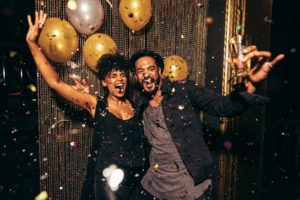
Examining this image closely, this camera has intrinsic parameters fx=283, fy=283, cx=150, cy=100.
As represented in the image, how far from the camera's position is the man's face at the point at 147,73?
2482 millimetres

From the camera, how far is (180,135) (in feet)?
7.36

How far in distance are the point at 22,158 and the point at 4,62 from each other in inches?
313

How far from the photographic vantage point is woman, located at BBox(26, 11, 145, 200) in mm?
2352

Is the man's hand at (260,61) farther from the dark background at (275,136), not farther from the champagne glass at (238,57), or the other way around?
the dark background at (275,136)

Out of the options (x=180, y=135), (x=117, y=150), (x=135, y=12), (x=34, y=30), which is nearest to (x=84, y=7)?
(x=135, y=12)

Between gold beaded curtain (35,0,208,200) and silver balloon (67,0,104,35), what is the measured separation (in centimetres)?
35

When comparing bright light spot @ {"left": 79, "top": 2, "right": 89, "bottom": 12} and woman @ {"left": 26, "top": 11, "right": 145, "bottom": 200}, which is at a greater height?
bright light spot @ {"left": 79, "top": 2, "right": 89, "bottom": 12}

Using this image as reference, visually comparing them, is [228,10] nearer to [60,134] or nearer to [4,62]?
[60,134]

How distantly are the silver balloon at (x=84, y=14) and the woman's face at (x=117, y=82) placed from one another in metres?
0.67

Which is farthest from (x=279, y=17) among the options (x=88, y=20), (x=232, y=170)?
(x=88, y=20)

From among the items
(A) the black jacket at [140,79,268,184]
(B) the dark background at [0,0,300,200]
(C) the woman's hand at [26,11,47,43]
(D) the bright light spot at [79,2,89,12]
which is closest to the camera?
(A) the black jacket at [140,79,268,184]

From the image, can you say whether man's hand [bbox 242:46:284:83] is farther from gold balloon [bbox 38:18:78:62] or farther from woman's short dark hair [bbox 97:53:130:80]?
gold balloon [bbox 38:18:78:62]

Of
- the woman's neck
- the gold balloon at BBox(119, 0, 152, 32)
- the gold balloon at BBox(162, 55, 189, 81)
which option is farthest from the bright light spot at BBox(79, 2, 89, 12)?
the gold balloon at BBox(162, 55, 189, 81)

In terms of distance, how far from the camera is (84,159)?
352cm
